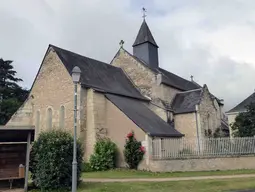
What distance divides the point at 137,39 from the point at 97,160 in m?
19.0

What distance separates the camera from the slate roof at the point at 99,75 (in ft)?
77.9

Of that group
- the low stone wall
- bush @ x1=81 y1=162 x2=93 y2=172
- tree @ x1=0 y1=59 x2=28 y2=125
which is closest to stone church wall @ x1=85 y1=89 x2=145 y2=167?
bush @ x1=81 y1=162 x2=93 y2=172

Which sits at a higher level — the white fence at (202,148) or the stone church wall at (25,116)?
the stone church wall at (25,116)

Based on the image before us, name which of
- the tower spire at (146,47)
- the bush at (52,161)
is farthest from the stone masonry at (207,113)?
the bush at (52,161)

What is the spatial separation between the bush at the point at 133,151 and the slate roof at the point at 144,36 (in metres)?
16.7

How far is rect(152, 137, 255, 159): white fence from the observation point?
19.0 m

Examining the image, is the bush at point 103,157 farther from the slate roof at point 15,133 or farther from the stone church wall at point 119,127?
the slate roof at point 15,133

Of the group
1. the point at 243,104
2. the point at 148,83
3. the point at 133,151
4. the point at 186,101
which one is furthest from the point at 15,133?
the point at 243,104

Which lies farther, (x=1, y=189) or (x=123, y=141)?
(x=123, y=141)

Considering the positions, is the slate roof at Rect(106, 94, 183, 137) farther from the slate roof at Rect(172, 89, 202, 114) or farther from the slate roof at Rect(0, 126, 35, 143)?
the slate roof at Rect(0, 126, 35, 143)

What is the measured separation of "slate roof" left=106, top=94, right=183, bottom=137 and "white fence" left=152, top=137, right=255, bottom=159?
1.26 metres

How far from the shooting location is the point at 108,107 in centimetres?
2305

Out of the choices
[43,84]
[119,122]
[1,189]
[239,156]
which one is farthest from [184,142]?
[43,84]

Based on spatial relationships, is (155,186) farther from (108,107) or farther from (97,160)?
(108,107)
